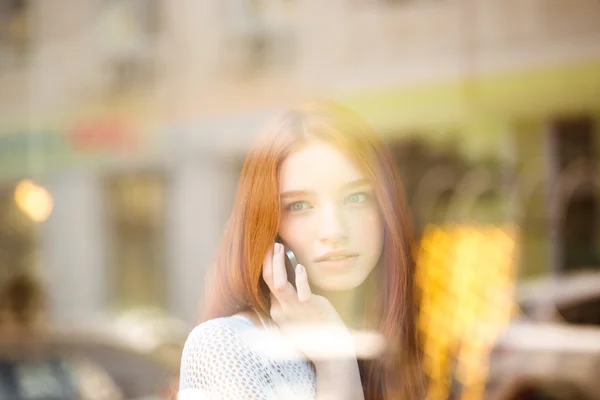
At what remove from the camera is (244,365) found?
1.50m

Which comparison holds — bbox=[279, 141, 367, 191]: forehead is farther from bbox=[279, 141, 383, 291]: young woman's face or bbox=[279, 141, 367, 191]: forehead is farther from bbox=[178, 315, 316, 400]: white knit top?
bbox=[178, 315, 316, 400]: white knit top

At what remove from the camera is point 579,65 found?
10.8 ft

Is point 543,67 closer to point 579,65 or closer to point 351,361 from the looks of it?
point 579,65

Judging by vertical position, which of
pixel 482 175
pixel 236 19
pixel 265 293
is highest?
pixel 236 19

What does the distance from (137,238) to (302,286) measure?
92.1 inches

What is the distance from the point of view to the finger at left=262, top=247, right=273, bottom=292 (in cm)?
152

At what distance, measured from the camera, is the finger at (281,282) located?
1515 millimetres

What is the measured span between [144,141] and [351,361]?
2.24 meters

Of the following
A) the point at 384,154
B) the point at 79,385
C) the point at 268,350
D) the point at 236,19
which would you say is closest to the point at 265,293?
the point at 268,350

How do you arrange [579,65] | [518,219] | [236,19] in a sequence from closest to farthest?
[236,19] → [579,65] → [518,219]

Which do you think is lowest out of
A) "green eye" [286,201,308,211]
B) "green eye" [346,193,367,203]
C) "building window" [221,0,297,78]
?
"green eye" [286,201,308,211]

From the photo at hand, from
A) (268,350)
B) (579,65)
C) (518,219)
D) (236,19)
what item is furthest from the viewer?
(518,219)

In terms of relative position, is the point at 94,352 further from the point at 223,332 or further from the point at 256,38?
the point at 223,332

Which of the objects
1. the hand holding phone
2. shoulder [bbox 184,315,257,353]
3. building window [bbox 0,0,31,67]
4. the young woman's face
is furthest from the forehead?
building window [bbox 0,0,31,67]
